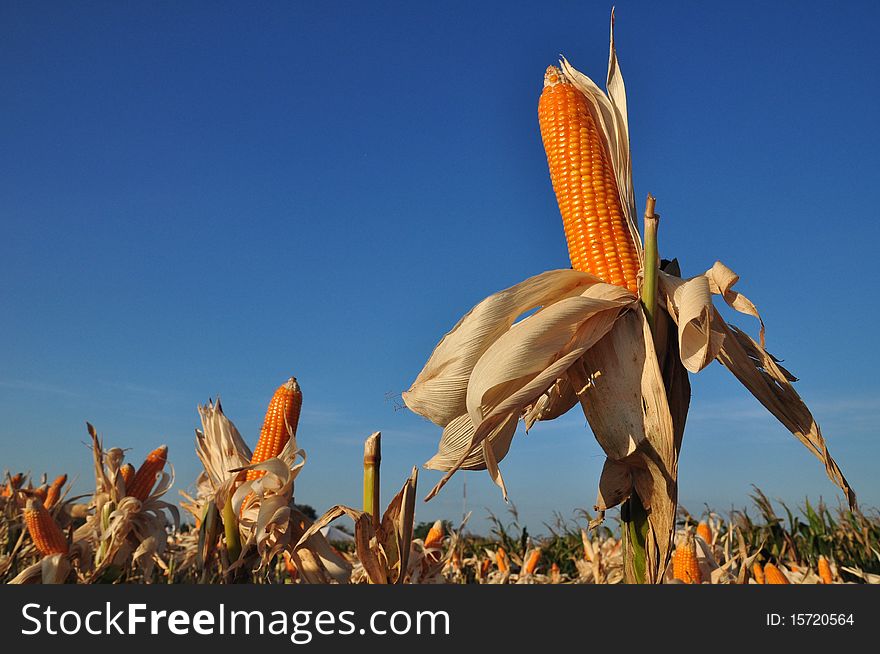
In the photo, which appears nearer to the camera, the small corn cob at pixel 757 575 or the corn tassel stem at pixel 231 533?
the corn tassel stem at pixel 231 533

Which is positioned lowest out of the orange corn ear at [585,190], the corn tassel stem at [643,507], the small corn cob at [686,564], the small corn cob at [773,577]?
the small corn cob at [773,577]

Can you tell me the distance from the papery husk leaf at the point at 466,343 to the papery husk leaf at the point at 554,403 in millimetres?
263

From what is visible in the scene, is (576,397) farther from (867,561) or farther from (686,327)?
(867,561)

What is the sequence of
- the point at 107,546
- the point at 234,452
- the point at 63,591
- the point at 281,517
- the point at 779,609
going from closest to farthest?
1. the point at 779,609
2. the point at 63,591
3. the point at 281,517
4. the point at 234,452
5. the point at 107,546

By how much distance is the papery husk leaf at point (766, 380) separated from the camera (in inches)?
85.6

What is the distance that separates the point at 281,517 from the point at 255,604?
1470mm

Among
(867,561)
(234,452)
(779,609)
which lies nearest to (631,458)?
(779,609)

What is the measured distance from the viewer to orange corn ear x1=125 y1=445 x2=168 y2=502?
629 centimetres

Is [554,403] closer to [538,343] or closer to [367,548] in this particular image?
[538,343]

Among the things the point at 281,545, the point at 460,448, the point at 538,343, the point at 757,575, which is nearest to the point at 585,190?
the point at 538,343

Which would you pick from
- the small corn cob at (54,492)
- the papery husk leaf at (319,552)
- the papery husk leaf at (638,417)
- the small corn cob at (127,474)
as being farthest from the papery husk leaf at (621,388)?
the small corn cob at (54,492)

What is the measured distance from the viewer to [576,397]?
2.35m

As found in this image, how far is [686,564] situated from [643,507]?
3.10 meters

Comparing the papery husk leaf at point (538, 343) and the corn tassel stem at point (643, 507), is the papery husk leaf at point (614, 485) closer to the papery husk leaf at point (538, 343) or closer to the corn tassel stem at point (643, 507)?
the corn tassel stem at point (643, 507)
